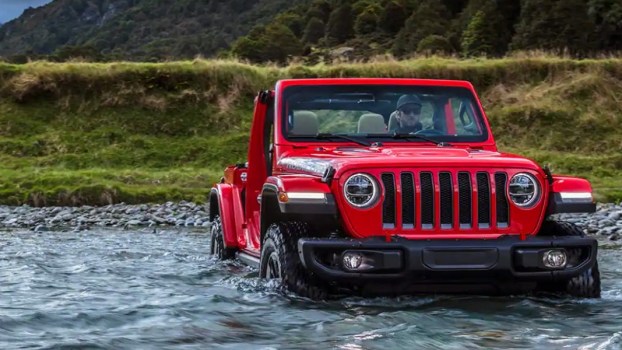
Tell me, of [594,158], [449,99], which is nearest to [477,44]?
[594,158]

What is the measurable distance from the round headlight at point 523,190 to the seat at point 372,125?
1776mm

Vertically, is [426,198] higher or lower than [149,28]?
lower

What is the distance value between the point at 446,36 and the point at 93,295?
7808 cm

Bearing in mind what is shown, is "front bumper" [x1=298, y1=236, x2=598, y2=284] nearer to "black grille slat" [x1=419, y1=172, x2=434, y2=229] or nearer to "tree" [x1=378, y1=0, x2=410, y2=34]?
"black grille slat" [x1=419, y1=172, x2=434, y2=229]

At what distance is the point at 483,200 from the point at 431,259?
2.19 ft

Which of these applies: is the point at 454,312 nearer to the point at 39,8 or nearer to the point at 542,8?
the point at 542,8

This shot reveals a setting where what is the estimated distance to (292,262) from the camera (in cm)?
678

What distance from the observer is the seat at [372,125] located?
27.6ft

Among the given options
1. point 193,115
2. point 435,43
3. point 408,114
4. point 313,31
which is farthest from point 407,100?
point 313,31

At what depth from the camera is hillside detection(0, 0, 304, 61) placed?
428ft

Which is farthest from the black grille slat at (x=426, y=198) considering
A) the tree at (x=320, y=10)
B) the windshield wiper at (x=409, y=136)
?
the tree at (x=320, y=10)

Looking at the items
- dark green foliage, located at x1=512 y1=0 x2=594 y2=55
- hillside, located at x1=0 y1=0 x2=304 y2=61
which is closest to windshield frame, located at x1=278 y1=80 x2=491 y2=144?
dark green foliage, located at x1=512 y1=0 x2=594 y2=55

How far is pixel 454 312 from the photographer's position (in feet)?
21.3

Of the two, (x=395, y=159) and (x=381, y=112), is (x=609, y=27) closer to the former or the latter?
(x=381, y=112)
